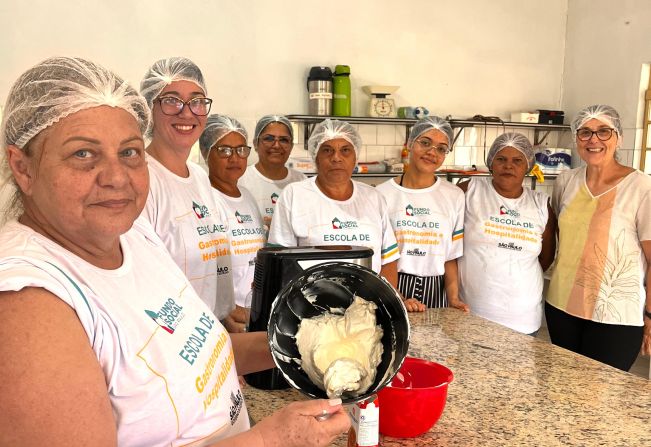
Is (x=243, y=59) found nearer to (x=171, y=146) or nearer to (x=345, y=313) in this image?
(x=171, y=146)

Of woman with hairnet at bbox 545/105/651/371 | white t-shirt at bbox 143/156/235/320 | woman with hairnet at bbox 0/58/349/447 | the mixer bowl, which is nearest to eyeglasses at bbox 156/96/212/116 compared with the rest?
white t-shirt at bbox 143/156/235/320

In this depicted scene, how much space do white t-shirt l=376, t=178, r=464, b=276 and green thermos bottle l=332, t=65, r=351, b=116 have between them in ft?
4.41

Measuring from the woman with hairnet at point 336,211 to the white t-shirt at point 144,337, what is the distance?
1.24 meters

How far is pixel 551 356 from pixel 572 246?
0.98 m

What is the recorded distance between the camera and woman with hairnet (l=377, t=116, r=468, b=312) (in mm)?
2469

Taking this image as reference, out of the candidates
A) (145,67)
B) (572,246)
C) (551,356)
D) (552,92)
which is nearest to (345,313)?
(551,356)

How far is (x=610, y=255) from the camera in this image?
7.61 ft

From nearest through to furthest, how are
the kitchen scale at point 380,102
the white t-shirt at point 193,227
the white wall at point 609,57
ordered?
the white t-shirt at point 193,227 < the kitchen scale at point 380,102 < the white wall at point 609,57

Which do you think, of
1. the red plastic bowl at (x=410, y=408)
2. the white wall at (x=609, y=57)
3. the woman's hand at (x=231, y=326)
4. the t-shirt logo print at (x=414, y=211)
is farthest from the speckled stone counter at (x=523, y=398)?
the white wall at (x=609, y=57)

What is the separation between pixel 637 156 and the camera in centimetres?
415

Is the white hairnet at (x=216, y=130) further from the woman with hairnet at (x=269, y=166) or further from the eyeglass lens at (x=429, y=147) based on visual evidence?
the eyeglass lens at (x=429, y=147)

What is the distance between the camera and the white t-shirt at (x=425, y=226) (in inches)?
97.0

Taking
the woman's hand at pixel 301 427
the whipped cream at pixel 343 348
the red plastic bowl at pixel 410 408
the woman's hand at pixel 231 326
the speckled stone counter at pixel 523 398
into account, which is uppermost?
the whipped cream at pixel 343 348

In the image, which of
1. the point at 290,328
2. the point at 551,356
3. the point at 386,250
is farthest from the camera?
the point at 386,250
